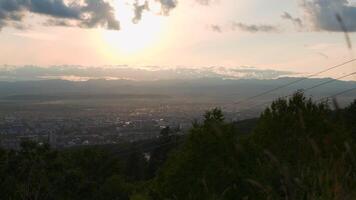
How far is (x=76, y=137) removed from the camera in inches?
6019

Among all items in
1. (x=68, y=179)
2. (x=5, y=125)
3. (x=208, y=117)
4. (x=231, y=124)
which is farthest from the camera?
(x=5, y=125)

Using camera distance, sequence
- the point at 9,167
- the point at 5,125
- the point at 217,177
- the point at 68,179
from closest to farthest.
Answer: the point at 217,177 → the point at 9,167 → the point at 68,179 → the point at 5,125

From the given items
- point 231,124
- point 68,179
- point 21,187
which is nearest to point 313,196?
point 231,124

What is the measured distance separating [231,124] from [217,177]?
232 inches

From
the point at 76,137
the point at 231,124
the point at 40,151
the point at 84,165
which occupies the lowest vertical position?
the point at 76,137

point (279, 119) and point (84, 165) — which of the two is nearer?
point (279, 119)

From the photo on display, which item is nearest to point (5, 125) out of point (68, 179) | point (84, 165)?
point (84, 165)

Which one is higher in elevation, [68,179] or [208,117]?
[208,117]

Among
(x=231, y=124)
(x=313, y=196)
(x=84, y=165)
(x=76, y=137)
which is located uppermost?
(x=313, y=196)

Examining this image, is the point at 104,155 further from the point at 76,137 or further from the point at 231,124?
the point at 76,137

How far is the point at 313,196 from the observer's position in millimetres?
3691

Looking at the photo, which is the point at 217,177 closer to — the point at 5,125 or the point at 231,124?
the point at 231,124

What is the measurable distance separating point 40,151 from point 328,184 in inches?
1518

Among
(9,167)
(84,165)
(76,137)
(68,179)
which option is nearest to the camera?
(9,167)
